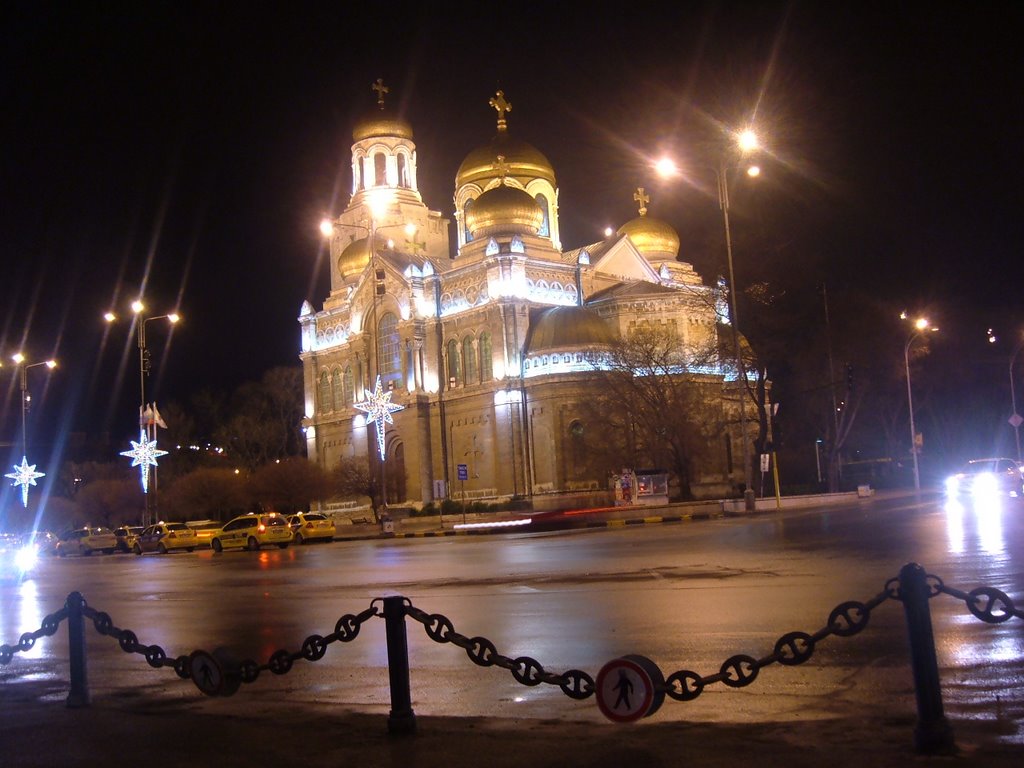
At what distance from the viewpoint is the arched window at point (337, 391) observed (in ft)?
243

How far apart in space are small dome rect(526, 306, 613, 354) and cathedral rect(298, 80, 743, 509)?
85mm

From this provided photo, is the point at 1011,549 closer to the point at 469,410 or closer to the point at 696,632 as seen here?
the point at 696,632

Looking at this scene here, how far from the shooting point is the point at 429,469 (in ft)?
219

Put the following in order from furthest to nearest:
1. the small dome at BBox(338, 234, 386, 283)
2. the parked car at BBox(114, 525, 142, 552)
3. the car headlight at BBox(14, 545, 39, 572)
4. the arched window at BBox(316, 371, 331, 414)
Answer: the arched window at BBox(316, 371, 331, 414)
the small dome at BBox(338, 234, 386, 283)
the parked car at BBox(114, 525, 142, 552)
the car headlight at BBox(14, 545, 39, 572)

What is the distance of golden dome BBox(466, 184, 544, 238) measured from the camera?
67.0 metres

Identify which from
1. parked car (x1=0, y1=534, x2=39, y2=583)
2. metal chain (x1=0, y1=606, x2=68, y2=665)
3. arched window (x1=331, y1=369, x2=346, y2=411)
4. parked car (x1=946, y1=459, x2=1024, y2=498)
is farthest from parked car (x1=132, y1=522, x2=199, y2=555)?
metal chain (x1=0, y1=606, x2=68, y2=665)

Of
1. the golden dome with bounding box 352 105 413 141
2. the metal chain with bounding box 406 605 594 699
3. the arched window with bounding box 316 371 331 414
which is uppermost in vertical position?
the golden dome with bounding box 352 105 413 141

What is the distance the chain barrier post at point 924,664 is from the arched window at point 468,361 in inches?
2319

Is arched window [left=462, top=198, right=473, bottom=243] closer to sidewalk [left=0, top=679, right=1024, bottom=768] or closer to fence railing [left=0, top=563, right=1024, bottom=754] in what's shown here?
fence railing [left=0, top=563, right=1024, bottom=754]

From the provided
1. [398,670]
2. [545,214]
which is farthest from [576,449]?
[398,670]

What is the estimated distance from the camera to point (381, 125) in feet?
245

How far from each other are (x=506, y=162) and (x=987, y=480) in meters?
34.7

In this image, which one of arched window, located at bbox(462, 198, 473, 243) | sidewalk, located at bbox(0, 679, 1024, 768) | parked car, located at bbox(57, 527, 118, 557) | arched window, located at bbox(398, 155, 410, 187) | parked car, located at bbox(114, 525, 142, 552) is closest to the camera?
sidewalk, located at bbox(0, 679, 1024, 768)

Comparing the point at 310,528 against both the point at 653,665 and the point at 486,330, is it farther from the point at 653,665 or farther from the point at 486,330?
the point at 653,665
